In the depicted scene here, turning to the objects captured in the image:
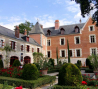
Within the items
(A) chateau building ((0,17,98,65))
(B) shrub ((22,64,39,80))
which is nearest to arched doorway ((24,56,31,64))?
(A) chateau building ((0,17,98,65))

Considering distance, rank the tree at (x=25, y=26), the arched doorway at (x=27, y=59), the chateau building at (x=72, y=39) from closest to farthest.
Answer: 1. the arched doorway at (x=27, y=59)
2. the chateau building at (x=72, y=39)
3. the tree at (x=25, y=26)

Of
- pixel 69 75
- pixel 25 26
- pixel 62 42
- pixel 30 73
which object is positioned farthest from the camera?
pixel 25 26

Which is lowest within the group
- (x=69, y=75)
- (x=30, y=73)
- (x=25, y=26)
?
(x=30, y=73)

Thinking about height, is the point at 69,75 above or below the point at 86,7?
below

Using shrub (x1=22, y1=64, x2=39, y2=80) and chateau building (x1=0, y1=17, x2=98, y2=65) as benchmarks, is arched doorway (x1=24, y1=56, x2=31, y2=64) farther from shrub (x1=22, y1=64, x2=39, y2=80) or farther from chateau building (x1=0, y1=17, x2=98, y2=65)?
shrub (x1=22, y1=64, x2=39, y2=80)

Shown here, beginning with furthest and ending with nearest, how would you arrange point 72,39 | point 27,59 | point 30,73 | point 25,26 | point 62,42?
point 25,26 < point 62,42 < point 72,39 < point 27,59 < point 30,73

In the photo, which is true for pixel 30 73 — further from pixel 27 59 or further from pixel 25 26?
pixel 25 26

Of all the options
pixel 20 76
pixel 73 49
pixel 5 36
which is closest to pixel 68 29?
pixel 73 49

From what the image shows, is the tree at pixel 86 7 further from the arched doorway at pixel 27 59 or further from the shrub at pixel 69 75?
the arched doorway at pixel 27 59

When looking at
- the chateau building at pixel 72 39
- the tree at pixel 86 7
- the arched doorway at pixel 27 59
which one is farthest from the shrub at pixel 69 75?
the chateau building at pixel 72 39

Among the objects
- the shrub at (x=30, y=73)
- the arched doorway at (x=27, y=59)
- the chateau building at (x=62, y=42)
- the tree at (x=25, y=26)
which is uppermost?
the tree at (x=25, y=26)

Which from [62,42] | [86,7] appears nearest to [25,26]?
[62,42]

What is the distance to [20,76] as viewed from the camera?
29.0ft

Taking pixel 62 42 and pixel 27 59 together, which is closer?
pixel 27 59
